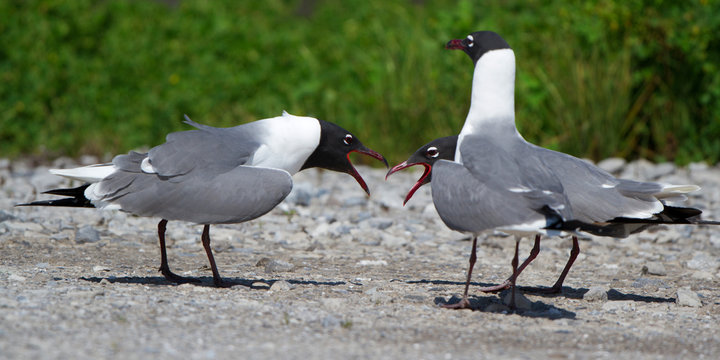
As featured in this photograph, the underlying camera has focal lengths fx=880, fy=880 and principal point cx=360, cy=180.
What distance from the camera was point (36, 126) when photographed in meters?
11.2

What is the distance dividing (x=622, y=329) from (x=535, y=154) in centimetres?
98

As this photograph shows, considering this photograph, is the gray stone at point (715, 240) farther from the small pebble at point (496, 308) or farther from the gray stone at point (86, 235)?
the gray stone at point (86, 235)

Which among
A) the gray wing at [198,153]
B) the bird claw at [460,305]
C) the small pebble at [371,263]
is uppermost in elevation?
the gray wing at [198,153]

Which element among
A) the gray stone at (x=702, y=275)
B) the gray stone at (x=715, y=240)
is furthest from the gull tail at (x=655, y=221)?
the gray stone at (x=715, y=240)

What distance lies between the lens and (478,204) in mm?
3953

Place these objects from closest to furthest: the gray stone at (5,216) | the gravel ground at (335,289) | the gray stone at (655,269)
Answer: the gravel ground at (335,289), the gray stone at (655,269), the gray stone at (5,216)

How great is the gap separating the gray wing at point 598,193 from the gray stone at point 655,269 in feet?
3.62

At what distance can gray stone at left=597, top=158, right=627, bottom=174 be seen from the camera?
8.62 m

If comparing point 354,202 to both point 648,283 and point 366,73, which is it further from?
point 366,73

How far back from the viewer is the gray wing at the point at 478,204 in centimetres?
379

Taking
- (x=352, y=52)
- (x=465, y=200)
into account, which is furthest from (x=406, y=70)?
(x=465, y=200)

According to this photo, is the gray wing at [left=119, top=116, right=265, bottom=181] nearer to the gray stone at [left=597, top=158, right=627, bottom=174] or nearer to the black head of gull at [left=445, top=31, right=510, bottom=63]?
the black head of gull at [left=445, top=31, right=510, bottom=63]

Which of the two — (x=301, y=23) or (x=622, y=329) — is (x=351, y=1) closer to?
(x=301, y=23)

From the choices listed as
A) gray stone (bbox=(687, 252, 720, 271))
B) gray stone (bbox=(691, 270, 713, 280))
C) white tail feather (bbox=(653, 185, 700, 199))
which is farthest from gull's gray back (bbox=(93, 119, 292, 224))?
gray stone (bbox=(687, 252, 720, 271))
